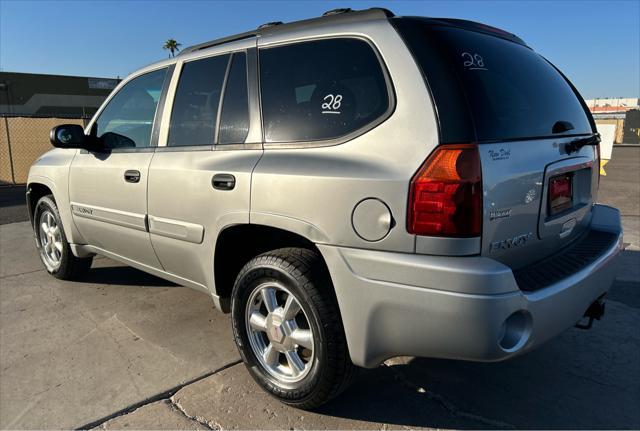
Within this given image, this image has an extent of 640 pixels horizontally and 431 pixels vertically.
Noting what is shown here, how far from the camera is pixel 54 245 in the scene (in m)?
4.70

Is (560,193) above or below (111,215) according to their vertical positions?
above

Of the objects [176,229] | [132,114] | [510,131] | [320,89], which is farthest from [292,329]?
[132,114]

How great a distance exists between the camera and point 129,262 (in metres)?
3.84

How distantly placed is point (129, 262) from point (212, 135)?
1.51m

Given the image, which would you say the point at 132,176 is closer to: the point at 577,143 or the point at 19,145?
the point at 577,143

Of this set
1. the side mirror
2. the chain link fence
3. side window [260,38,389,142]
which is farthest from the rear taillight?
the chain link fence

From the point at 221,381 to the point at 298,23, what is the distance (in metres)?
2.13

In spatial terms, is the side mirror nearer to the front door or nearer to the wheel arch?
the front door

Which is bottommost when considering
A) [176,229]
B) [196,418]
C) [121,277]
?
[196,418]

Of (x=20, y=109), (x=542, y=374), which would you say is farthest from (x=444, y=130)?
(x=20, y=109)

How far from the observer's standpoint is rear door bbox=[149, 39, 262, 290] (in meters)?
2.70

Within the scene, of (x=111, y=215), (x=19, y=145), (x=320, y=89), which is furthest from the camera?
(x=19, y=145)

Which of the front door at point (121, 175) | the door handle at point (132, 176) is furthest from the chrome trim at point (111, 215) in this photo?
the door handle at point (132, 176)

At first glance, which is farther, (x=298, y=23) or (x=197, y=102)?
(x=197, y=102)
